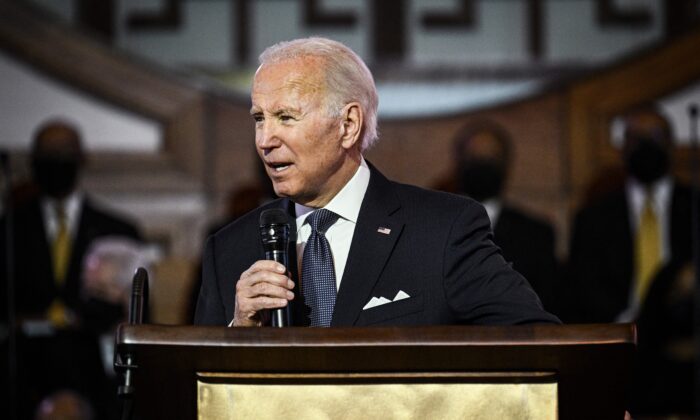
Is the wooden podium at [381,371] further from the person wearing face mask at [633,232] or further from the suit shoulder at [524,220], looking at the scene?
the person wearing face mask at [633,232]

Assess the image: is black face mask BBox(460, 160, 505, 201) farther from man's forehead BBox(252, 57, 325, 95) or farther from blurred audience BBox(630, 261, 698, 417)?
man's forehead BBox(252, 57, 325, 95)

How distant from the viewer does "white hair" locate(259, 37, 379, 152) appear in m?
2.51

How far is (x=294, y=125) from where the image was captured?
2479mm

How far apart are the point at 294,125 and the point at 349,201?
24 centimetres

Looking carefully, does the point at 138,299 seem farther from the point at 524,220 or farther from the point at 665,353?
the point at 665,353

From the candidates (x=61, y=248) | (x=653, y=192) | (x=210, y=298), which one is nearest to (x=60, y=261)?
(x=61, y=248)

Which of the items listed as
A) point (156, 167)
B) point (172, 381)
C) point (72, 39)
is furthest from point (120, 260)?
point (172, 381)

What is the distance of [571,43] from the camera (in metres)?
6.63

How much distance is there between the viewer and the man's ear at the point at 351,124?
2.57 meters

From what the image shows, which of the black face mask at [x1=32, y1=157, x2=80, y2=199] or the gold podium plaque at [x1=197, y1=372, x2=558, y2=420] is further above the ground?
the black face mask at [x1=32, y1=157, x2=80, y2=199]

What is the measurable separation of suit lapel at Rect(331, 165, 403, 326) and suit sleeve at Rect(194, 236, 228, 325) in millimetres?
250

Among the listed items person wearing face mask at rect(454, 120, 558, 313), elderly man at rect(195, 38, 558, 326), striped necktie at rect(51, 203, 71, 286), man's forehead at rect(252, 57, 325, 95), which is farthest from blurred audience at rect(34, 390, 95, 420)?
man's forehead at rect(252, 57, 325, 95)

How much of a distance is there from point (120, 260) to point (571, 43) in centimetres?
290

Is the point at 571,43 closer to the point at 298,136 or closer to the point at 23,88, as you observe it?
the point at 23,88
